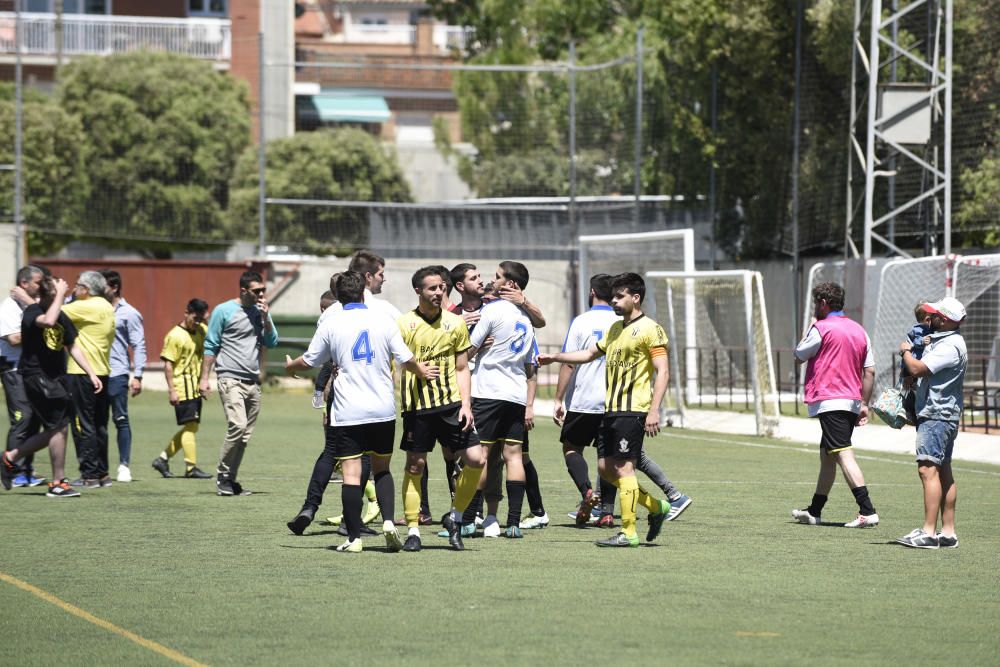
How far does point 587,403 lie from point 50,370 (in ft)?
16.1

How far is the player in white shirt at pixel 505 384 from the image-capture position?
10922mm

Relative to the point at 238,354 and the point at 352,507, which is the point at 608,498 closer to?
the point at 352,507

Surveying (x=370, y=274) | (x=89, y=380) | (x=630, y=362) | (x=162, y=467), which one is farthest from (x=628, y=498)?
(x=162, y=467)

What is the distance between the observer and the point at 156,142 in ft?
126

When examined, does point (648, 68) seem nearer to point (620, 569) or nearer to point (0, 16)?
point (0, 16)

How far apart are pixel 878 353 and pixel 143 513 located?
1425 cm

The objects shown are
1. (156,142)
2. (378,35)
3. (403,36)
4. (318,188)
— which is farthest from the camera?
(378,35)

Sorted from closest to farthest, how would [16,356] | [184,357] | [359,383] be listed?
[359,383] → [16,356] → [184,357]

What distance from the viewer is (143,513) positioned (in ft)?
41.3

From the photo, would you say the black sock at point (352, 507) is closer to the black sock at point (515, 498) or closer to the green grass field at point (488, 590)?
the green grass field at point (488, 590)

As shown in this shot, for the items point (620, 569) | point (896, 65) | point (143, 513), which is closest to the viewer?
point (620, 569)

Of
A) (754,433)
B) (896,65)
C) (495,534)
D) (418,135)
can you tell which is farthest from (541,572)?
(418,135)

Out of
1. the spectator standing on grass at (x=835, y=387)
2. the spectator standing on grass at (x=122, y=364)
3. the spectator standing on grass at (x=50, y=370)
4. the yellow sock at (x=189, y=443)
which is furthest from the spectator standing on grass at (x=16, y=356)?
the spectator standing on grass at (x=835, y=387)

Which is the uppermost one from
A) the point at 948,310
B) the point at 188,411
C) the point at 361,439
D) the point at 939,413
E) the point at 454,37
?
the point at 454,37
